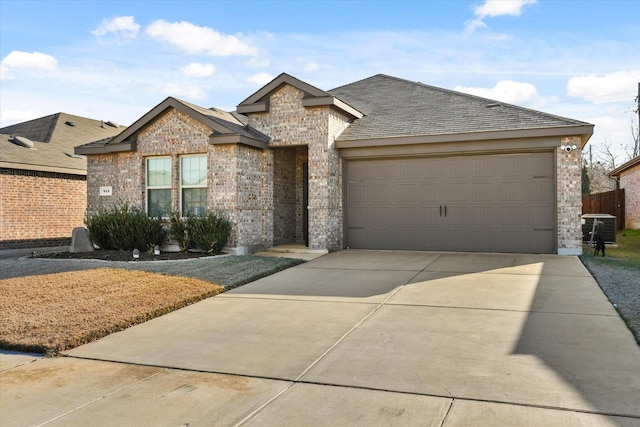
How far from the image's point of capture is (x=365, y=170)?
13.2 metres

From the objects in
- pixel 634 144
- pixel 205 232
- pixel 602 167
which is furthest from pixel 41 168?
pixel 602 167

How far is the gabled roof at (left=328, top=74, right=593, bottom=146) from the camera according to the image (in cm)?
1161

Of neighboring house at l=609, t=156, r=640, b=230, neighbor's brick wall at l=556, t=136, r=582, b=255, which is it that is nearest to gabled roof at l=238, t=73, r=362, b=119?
neighbor's brick wall at l=556, t=136, r=582, b=255

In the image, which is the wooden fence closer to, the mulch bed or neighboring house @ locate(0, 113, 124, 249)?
the mulch bed

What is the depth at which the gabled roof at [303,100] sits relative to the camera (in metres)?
12.6

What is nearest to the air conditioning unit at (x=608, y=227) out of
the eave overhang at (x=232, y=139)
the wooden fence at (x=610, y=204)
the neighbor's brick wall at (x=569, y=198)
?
the neighbor's brick wall at (x=569, y=198)

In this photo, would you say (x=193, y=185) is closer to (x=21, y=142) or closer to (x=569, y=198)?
(x=21, y=142)

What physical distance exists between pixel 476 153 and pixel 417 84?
5213 mm

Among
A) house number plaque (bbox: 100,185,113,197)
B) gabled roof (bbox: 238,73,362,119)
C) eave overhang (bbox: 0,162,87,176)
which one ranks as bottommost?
house number plaque (bbox: 100,185,113,197)

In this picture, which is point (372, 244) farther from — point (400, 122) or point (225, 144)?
point (225, 144)

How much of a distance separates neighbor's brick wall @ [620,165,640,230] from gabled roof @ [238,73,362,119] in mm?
14375

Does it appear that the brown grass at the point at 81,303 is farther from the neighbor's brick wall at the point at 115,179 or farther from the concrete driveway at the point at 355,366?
the neighbor's brick wall at the point at 115,179

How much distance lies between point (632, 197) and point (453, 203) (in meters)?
14.1

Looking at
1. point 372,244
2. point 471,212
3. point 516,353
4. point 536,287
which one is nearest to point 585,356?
point 516,353
